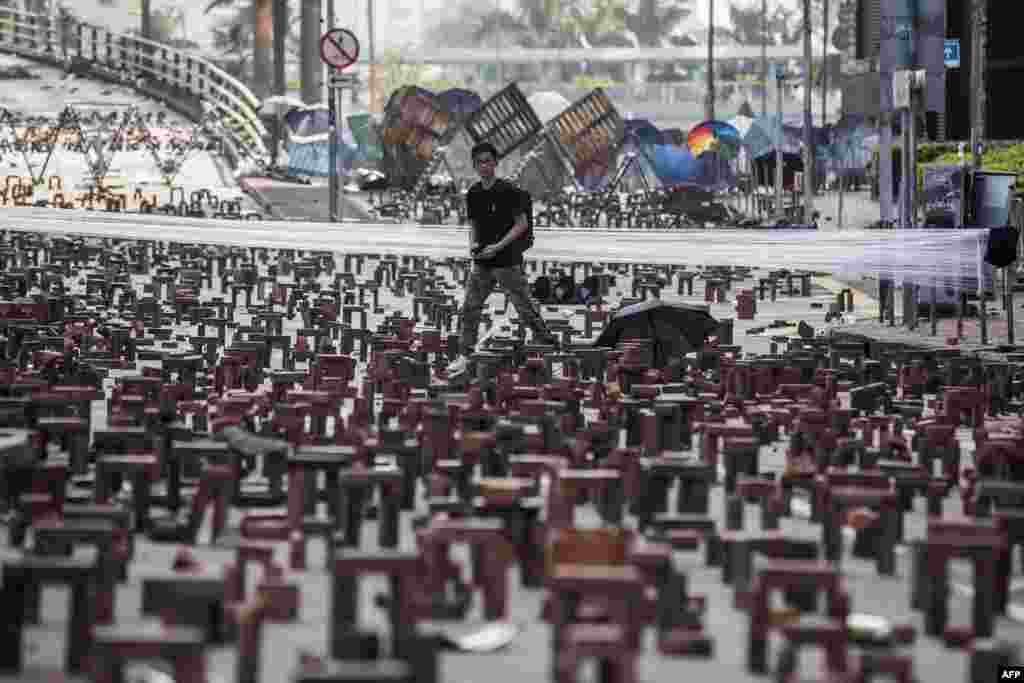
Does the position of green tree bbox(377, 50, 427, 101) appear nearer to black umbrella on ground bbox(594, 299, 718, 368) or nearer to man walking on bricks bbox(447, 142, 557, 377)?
black umbrella on ground bbox(594, 299, 718, 368)

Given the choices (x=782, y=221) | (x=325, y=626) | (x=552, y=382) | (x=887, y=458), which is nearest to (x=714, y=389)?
(x=552, y=382)

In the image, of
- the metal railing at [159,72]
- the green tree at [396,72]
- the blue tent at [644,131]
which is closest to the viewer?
the blue tent at [644,131]

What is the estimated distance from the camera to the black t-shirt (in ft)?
66.1

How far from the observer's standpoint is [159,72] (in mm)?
69188

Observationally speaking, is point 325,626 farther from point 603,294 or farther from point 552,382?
point 603,294

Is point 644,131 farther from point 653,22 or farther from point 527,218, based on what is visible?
point 653,22

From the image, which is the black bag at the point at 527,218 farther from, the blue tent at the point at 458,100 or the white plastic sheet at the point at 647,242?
the blue tent at the point at 458,100

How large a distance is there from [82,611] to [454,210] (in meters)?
37.5

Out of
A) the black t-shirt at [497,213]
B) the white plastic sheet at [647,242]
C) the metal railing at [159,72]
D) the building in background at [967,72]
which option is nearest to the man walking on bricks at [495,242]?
the black t-shirt at [497,213]

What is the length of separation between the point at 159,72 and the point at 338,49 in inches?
1292

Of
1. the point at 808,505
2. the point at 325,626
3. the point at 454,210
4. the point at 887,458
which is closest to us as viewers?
the point at 325,626

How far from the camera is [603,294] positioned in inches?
1133

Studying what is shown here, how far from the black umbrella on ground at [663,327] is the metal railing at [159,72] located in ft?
139

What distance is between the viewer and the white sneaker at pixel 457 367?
17250 mm
